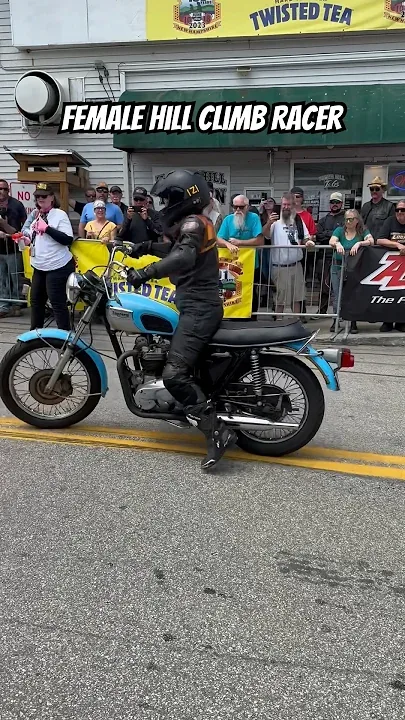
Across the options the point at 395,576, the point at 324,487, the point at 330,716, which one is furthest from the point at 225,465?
the point at 330,716

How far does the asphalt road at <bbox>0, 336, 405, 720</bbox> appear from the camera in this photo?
6.87 feet

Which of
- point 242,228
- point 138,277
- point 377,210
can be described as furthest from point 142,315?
point 377,210

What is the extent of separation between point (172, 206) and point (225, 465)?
175 centimetres

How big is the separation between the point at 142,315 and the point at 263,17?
9.89 m

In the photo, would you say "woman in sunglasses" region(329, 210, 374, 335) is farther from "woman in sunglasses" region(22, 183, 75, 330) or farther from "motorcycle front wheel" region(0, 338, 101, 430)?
"motorcycle front wheel" region(0, 338, 101, 430)

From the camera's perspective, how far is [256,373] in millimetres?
3898

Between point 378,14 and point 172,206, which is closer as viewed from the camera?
point 172,206

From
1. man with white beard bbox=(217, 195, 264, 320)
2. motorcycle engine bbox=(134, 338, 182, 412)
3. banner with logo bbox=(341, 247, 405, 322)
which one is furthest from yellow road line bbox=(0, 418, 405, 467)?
man with white beard bbox=(217, 195, 264, 320)

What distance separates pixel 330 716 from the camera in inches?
78.7

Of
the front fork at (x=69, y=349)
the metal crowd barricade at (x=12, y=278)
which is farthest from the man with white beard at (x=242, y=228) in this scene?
the front fork at (x=69, y=349)

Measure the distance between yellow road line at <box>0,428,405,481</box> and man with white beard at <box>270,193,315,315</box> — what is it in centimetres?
430

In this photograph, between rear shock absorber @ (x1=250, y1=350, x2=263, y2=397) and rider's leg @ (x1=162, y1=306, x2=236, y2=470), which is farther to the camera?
rear shock absorber @ (x1=250, y1=350, x2=263, y2=397)

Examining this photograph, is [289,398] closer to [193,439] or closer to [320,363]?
[320,363]

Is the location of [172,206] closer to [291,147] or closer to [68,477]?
[68,477]
